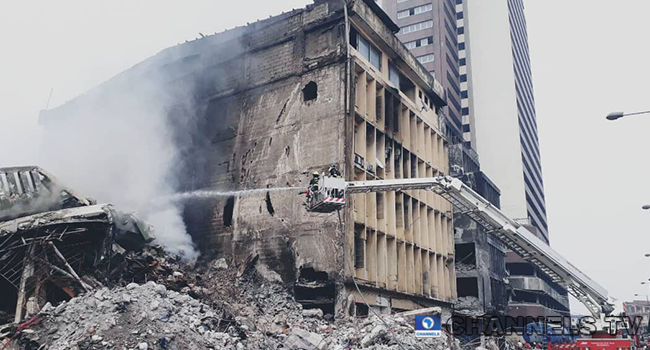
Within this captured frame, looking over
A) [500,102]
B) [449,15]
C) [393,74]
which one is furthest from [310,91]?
[449,15]

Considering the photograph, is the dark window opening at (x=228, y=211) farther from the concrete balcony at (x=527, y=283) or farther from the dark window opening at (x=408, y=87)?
the concrete balcony at (x=527, y=283)

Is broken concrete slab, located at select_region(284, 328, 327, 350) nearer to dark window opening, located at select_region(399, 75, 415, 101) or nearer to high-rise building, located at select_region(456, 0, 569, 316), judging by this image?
dark window opening, located at select_region(399, 75, 415, 101)

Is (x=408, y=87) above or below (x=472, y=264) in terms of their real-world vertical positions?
above

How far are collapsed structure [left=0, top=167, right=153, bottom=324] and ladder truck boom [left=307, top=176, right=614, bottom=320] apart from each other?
628 centimetres

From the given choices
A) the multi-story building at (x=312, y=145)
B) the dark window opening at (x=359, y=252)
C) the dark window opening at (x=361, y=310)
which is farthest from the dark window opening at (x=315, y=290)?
the dark window opening at (x=359, y=252)

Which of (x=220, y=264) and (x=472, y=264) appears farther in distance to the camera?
(x=472, y=264)

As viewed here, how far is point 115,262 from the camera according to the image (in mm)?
16297

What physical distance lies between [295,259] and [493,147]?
5512cm

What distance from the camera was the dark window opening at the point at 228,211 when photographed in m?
22.1

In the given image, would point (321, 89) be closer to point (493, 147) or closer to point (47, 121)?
point (47, 121)

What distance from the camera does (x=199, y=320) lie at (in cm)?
1355

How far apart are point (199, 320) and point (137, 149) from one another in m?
14.9

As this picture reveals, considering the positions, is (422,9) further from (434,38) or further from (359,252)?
(359,252)

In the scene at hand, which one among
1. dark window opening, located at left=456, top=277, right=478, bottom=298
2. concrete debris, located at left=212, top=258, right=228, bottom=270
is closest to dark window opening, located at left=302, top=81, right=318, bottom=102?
concrete debris, located at left=212, top=258, right=228, bottom=270
